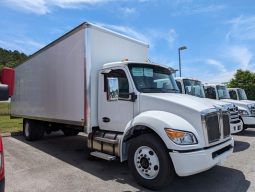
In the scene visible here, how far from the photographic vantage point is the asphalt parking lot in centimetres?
557

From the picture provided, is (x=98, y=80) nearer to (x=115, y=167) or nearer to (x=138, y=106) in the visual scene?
(x=138, y=106)

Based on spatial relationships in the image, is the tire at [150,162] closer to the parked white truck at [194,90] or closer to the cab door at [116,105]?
the cab door at [116,105]

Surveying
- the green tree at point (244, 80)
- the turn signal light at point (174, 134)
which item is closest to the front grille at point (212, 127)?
the turn signal light at point (174, 134)

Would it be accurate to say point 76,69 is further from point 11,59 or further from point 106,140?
point 11,59

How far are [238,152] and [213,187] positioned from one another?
366cm

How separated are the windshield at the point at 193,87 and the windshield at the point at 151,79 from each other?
3605 millimetres

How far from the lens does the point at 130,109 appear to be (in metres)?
6.32

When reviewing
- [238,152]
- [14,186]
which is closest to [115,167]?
→ [14,186]

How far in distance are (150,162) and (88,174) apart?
1.81 metres

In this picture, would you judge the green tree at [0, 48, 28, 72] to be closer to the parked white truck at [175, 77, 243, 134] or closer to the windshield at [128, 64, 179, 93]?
the parked white truck at [175, 77, 243, 134]

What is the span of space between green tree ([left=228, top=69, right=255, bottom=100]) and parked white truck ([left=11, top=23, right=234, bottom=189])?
28.5 meters

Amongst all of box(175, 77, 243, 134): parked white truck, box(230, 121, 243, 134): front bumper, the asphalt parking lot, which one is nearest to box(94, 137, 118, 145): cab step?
the asphalt parking lot

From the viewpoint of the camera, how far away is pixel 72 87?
785 centimetres

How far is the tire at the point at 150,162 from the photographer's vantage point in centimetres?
516
